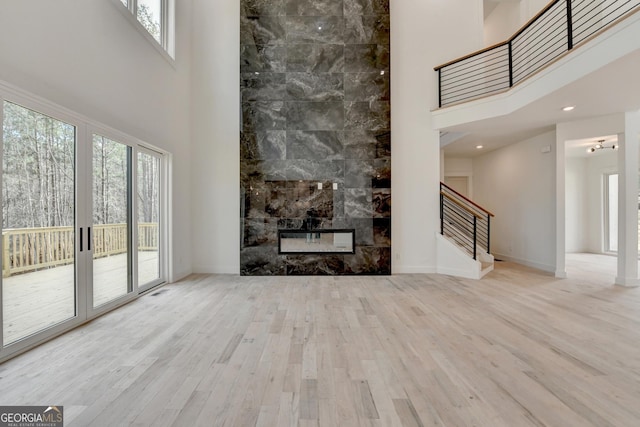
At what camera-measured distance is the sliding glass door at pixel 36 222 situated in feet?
7.52

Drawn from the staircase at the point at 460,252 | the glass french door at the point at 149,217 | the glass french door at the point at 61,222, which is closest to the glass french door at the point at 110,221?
the glass french door at the point at 61,222

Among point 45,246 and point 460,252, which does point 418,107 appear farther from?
point 45,246

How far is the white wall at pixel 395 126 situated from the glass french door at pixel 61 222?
5.20 feet

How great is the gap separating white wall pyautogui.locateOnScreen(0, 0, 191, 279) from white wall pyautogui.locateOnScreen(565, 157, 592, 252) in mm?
10135

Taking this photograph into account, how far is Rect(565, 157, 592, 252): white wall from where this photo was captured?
802cm

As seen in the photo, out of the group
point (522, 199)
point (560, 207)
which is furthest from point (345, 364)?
point (522, 199)

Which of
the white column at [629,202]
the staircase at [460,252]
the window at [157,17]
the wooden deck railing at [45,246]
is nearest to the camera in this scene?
the wooden deck railing at [45,246]

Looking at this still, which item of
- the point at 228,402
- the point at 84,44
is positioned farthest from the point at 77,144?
the point at 228,402

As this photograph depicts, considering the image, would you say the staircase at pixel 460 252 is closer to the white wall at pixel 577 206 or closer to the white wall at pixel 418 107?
the white wall at pixel 418 107

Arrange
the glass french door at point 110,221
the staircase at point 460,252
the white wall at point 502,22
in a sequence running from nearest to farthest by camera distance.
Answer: the glass french door at point 110,221 → the staircase at point 460,252 → the white wall at point 502,22

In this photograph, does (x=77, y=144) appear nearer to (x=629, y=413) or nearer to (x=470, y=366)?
(x=470, y=366)

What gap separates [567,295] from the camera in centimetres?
396

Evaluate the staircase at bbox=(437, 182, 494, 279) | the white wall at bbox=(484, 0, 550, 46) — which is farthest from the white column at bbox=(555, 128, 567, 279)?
the white wall at bbox=(484, 0, 550, 46)

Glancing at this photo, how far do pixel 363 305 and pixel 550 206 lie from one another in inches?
185
